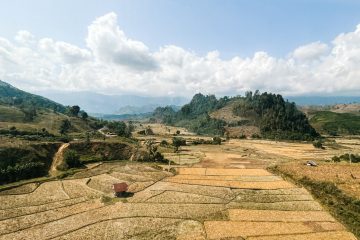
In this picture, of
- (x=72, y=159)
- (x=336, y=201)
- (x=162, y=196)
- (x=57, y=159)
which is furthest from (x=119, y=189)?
(x=336, y=201)

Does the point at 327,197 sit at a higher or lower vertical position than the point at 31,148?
lower

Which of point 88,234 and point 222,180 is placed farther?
point 222,180

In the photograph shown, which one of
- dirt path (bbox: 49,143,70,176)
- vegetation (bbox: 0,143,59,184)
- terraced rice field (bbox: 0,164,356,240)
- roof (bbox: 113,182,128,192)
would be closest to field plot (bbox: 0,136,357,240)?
terraced rice field (bbox: 0,164,356,240)

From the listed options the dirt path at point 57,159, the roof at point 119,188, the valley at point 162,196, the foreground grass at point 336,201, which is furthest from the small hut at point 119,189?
the foreground grass at point 336,201

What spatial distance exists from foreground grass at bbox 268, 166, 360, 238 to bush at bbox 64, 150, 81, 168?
45.9 m

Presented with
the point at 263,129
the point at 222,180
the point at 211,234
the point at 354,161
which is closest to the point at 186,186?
the point at 222,180

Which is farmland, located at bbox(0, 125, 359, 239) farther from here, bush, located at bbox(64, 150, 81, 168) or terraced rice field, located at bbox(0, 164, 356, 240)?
bush, located at bbox(64, 150, 81, 168)

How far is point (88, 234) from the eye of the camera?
125 ft

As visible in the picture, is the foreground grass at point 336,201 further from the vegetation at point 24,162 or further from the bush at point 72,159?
the vegetation at point 24,162

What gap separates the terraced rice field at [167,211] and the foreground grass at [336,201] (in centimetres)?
139

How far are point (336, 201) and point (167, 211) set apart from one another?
26.0 metres

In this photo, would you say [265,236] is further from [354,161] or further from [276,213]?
[354,161]

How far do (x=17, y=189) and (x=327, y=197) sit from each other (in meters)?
50.3

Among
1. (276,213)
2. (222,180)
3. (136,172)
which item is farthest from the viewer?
(136,172)
